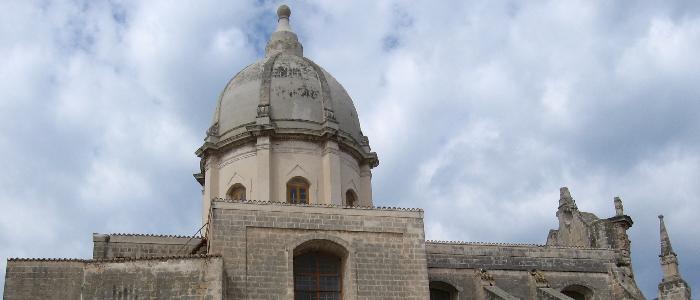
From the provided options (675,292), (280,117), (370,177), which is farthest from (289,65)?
(675,292)

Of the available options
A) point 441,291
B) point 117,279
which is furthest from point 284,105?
point 117,279

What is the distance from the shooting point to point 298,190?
29.9 metres

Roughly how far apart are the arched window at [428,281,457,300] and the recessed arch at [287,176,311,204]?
5.26 meters

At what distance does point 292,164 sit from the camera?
29.9 meters

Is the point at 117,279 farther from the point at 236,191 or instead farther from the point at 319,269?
the point at 236,191

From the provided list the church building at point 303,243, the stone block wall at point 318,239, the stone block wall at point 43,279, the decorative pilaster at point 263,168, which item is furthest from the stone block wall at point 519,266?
the stone block wall at point 43,279

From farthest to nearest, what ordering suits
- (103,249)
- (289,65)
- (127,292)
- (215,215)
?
(289,65)
(103,249)
(215,215)
(127,292)

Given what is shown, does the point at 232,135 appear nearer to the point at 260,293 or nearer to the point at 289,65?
the point at 289,65

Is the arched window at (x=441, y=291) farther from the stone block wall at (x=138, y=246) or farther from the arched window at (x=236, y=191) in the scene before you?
the stone block wall at (x=138, y=246)

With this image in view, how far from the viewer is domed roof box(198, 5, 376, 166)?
30.5 meters

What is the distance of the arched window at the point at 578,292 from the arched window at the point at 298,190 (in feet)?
32.9

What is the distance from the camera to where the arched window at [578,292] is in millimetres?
31219

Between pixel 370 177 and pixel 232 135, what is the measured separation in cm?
546

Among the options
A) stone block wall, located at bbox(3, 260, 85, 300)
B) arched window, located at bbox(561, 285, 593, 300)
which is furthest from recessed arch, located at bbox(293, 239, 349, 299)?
arched window, located at bbox(561, 285, 593, 300)
